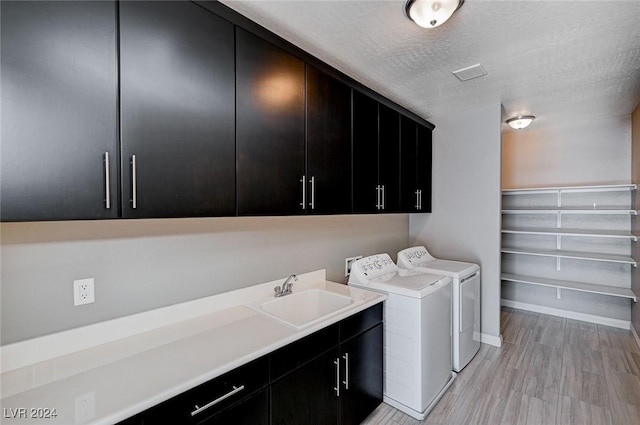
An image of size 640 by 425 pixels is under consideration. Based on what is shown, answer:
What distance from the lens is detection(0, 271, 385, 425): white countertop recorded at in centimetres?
95

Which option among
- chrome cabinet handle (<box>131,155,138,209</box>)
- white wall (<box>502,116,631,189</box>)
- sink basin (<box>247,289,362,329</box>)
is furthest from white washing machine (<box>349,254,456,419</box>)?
white wall (<box>502,116,631,189</box>)

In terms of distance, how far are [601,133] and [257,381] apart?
452cm

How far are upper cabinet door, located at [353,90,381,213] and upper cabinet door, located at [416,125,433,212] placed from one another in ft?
2.91

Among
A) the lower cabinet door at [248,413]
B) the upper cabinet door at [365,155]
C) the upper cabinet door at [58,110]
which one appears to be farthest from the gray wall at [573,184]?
the upper cabinet door at [58,110]

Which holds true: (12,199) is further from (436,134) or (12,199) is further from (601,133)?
(601,133)

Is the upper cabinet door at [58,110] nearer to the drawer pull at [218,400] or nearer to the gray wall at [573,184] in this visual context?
the drawer pull at [218,400]

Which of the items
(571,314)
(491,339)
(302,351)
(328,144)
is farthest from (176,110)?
(571,314)

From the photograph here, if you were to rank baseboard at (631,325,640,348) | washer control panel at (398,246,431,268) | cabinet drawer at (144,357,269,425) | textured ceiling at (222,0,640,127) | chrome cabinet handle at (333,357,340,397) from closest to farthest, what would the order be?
cabinet drawer at (144,357,269,425), textured ceiling at (222,0,640,127), chrome cabinet handle at (333,357,340,397), washer control panel at (398,246,431,268), baseboard at (631,325,640,348)

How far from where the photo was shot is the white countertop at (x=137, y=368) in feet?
3.13

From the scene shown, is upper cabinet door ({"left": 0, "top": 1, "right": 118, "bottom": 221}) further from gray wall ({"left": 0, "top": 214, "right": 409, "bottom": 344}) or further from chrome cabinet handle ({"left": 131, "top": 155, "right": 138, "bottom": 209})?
gray wall ({"left": 0, "top": 214, "right": 409, "bottom": 344})

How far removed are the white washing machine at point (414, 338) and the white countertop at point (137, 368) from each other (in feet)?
2.11

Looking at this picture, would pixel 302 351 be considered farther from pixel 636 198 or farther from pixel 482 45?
pixel 636 198

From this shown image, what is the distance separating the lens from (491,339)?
309 cm

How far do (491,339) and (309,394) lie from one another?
7.89 feet
